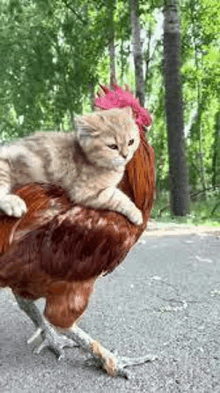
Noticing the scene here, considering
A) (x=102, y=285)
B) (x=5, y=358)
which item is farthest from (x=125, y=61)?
(x=5, y=358)

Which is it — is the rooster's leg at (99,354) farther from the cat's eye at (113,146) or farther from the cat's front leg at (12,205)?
the cat's eye at (113,146)

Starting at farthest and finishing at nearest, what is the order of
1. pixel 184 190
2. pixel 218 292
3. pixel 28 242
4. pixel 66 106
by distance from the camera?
pixel 66 106, pixel 184 190, pixel 218 292, pixel 28 242

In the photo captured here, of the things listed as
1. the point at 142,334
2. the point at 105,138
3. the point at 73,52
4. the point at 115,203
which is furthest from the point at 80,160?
the point at 73,52

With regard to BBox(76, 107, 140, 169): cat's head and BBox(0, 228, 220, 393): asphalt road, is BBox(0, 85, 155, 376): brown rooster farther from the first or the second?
BBox(0, 228, 220, 393): asphalt road

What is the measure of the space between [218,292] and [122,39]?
13469 mm

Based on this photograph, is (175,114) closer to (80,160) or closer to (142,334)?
(142,334)

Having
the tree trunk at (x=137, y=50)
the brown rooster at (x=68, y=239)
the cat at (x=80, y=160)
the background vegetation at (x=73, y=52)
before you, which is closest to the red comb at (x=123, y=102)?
the brown rooster at (x=68, y=239)

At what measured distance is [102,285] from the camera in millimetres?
4273

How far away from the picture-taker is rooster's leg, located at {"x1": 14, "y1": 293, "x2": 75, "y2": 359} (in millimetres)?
2795

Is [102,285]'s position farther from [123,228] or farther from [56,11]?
[56,11]

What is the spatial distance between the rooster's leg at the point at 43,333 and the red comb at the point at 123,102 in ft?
3.60

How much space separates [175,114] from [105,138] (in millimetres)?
7015

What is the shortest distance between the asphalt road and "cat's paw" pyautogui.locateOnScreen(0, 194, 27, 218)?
0.84 m

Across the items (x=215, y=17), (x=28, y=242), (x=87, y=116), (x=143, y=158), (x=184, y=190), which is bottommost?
(x=184, y=190)
